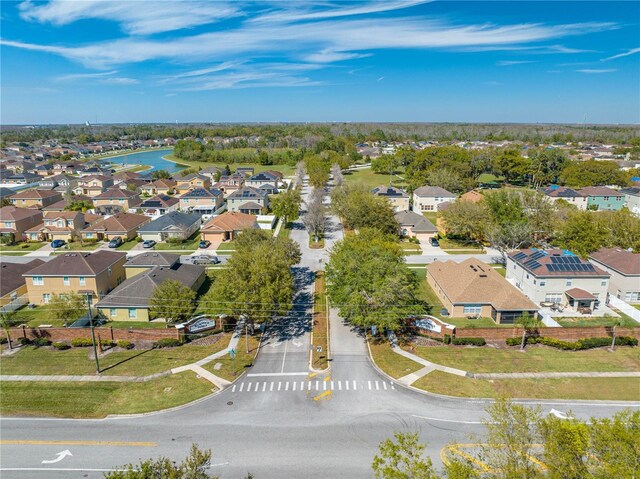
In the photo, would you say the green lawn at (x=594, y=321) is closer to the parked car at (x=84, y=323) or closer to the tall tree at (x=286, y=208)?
the parked car at (x=84, y=323)

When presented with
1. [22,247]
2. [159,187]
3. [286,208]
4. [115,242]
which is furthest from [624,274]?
[159,187]

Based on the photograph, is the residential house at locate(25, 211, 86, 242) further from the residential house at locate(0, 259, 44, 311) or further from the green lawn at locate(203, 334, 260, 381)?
the green lawn at locate(203, 334, 260, 381)

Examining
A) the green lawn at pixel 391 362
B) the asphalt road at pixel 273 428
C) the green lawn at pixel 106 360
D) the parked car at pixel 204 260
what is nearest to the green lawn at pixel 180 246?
the parked car at pixel 204 260

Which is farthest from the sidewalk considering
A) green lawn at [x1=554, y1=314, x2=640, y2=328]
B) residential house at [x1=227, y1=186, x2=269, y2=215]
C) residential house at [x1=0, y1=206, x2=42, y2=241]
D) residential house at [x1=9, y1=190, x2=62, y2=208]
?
residential house at [x1=9, y1=190, x2=62, y2=208]

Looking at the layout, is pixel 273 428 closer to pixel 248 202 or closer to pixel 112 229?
pixel 112 229

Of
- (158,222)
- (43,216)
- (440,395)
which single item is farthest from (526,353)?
(43,216)

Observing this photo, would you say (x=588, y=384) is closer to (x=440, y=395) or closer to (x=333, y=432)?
(x=440, y=395)
